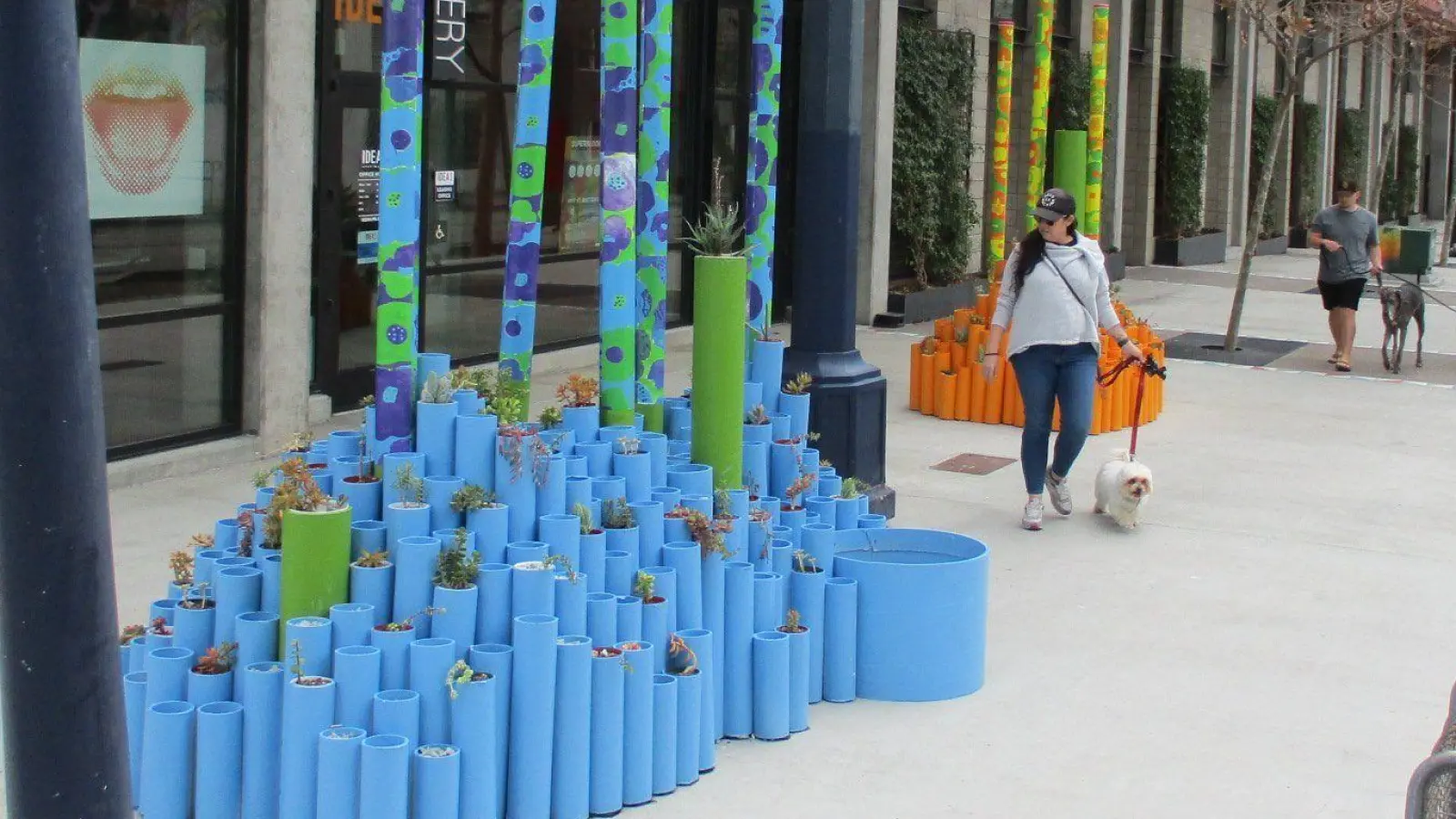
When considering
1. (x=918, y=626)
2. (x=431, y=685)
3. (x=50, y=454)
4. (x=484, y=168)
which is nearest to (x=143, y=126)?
(x=484, y=168)

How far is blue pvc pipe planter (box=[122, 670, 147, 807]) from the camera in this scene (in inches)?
198

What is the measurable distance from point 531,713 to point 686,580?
2.89ft

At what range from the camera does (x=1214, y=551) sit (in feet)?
28.7

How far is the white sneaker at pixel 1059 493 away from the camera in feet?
30.3

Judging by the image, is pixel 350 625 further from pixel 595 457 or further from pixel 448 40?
pixel 448 40

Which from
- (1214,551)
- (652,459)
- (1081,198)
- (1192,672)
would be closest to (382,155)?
(652,459)

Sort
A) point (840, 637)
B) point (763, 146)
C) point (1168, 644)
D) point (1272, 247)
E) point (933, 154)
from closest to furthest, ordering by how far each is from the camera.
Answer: point (840, 637)
point (1168, 644)
point (763, 146)
point (933, 154)
point (1272, 247)

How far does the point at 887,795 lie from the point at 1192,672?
1.85 metres

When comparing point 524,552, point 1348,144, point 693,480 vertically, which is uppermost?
point 1348,144

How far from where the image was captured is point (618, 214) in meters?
6.30

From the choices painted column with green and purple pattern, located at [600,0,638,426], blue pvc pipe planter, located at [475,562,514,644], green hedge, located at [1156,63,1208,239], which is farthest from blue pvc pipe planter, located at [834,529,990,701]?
green hedge, located at [1156,63,1208,239]

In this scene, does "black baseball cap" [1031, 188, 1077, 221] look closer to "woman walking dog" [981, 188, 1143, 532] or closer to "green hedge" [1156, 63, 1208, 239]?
"woman walking dog" [981, 188, 1143, 532]

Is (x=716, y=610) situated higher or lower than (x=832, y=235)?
lower

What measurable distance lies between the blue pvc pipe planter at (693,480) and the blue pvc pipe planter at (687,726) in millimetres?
827
